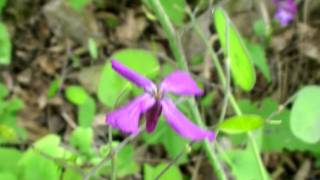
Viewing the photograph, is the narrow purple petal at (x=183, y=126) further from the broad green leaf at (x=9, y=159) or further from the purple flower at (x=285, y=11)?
the purple flower at (x=285, y=11)

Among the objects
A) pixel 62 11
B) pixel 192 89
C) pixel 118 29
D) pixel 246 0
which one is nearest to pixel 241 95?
pixel 246 0

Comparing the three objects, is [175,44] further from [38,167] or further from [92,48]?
[92,48]

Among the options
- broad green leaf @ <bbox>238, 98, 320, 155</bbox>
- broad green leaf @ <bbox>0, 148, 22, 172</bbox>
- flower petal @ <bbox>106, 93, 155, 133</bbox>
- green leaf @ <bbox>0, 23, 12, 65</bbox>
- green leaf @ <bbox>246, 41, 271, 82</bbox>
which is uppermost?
green leaf @ <bbox>0, 23, 12, 65</bbox>

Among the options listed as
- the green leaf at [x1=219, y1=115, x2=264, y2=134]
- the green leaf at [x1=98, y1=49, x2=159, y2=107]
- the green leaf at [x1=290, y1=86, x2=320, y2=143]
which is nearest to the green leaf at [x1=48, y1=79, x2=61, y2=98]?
the green leaf at [x1=98, y1=49, x2=159, y2=107]

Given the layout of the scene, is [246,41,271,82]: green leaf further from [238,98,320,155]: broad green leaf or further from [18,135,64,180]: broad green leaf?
[18,135,64,180]: broad green leaf

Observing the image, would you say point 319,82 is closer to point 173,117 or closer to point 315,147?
point 315,147

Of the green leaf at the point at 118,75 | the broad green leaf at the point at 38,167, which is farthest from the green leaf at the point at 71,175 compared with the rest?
the green leaf at the point at 118,75

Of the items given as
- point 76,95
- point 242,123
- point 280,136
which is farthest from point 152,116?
point 76,95
